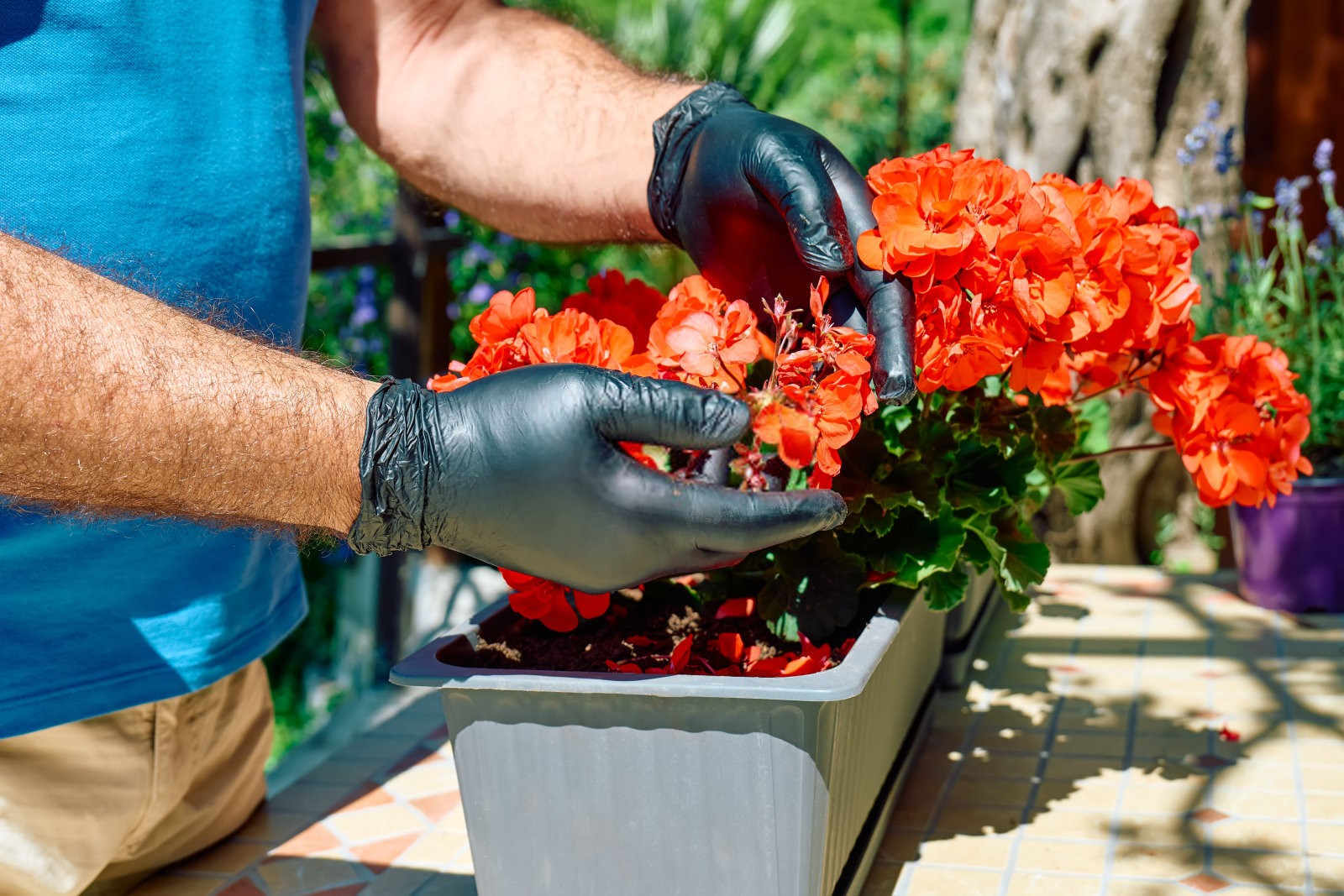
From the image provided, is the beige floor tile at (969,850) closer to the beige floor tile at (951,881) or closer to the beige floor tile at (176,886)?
the beige floor tile at (951,881)

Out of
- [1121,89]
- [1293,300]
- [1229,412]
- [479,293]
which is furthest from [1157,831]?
[479,293]

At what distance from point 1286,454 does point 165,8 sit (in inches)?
58.3

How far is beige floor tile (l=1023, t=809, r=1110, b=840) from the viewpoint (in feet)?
5.00

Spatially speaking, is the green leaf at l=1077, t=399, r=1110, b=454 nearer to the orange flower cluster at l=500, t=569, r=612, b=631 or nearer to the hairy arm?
the hairy arm

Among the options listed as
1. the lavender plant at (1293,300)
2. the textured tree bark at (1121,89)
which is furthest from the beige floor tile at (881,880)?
the textured tree bark at (1121,89)

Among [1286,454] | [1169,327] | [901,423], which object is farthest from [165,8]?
[1286,454]

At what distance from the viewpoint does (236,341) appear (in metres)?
1.12

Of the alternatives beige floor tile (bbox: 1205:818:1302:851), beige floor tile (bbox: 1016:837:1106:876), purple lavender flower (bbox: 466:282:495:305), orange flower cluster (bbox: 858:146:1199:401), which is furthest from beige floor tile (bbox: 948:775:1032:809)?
purple lavender flower (bbox: 466:282:495:305)

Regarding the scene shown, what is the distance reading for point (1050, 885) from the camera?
1.40 metres

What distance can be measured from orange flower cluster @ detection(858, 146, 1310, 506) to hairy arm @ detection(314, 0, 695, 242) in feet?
1.55

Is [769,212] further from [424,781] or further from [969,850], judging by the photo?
[424,781]

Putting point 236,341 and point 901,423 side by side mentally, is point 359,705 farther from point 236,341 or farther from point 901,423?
point 236,341

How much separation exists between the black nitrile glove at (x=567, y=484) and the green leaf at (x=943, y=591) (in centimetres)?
44

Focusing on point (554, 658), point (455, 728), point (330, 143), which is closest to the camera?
point (455, 728)
